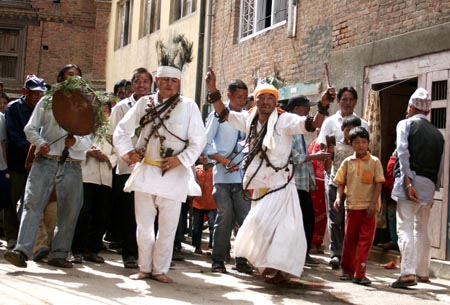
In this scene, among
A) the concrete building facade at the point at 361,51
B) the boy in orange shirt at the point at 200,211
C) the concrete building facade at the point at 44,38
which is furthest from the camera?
the concrete building facade at the point at 44,38

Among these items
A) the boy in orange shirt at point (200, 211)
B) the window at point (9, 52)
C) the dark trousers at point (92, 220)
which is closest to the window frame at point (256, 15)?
the boy in orange shirt at point (200, 211)

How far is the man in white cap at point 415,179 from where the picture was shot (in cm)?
750

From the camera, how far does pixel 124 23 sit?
24.8 metres

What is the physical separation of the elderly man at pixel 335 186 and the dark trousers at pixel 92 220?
249 cm

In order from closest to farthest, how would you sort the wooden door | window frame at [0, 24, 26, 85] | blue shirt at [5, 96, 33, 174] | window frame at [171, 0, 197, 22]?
1. blue shirt at [5, 96, 33, 174]
2. the wooden door
3. window frame at [171, 0, 197, 22]
4. window frame at [0, 24, 26, 85]

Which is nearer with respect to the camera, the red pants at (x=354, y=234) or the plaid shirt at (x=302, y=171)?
the red pants at (x=354, y=234)

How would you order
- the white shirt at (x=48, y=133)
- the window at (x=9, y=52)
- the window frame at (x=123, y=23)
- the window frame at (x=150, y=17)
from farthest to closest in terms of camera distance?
the window at (x=9, y=52) < the window frame at (x=123, y=23) < the window frame at (x=150, y=17) < the white shirt at (x=48, y=133)

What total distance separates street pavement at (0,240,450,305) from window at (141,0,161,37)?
1408 cm

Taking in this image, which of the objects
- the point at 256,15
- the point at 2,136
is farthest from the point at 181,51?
the point at 2,136

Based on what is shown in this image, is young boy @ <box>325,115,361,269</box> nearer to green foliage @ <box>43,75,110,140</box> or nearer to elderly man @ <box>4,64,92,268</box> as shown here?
green foliage @ <box>43,75,110,140</box>

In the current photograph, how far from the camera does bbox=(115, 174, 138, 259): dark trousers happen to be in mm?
7793

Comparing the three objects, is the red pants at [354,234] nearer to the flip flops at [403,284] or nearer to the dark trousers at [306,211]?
the flip flops at [403,284]

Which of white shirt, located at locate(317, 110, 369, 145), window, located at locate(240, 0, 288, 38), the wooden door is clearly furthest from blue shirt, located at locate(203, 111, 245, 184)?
window, located at locate(240, 0, 288, 38)

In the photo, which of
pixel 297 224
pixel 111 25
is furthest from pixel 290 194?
pixel 111 25
